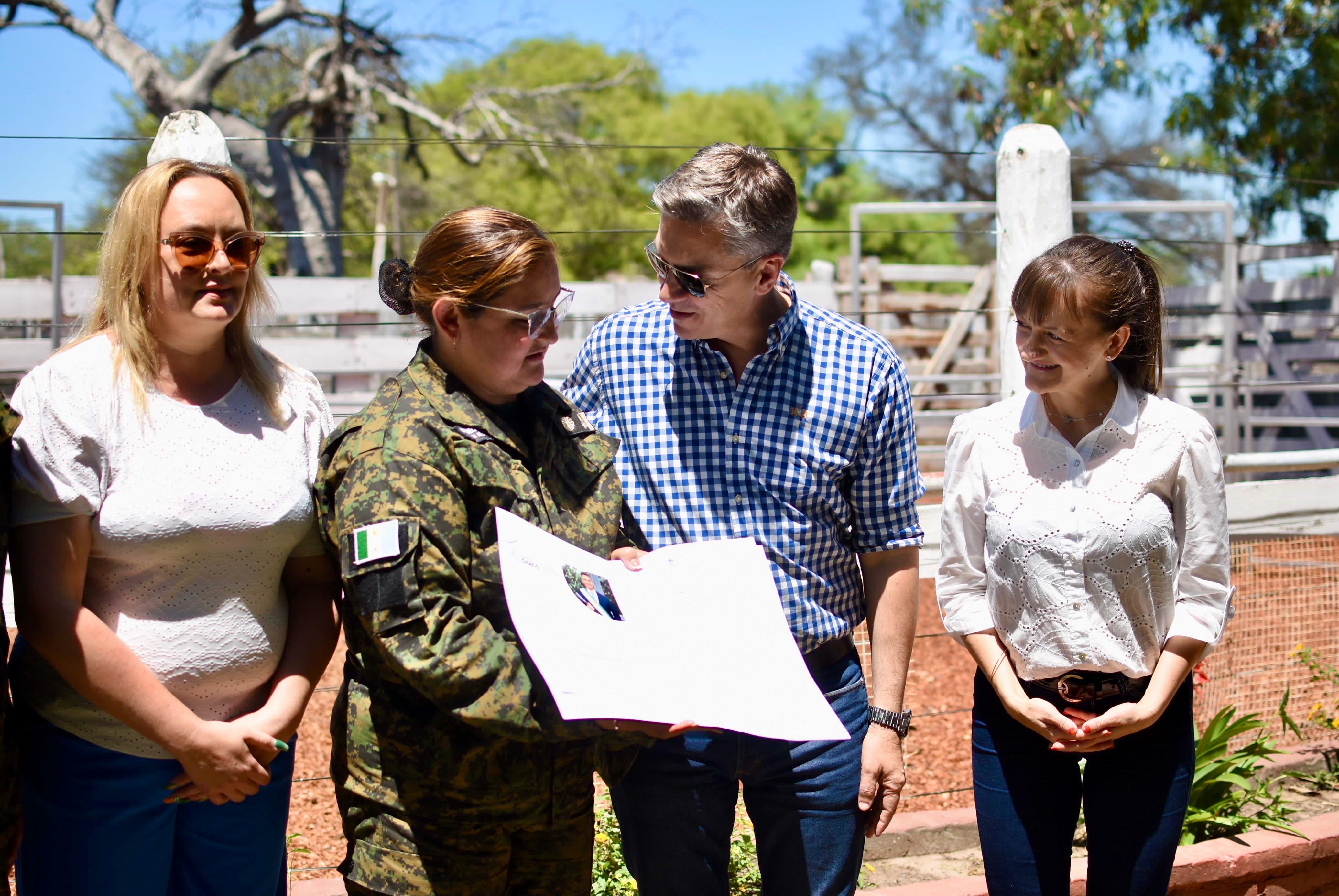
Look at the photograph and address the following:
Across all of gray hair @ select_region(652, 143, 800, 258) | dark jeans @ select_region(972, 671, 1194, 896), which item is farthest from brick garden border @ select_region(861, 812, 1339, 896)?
gray hair @ select_region(652, 143, 800, 258)

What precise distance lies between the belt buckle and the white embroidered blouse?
0.02 m

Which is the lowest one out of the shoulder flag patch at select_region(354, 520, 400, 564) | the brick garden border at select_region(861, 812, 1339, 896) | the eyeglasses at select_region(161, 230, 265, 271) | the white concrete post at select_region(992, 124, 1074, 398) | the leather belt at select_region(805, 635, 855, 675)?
the brick garden border at select_region(861, 812, 1339, 896)

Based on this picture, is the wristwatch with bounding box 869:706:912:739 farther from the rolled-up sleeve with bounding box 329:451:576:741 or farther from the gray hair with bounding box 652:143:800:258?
the gray hair with bounding box 652:143:800:258

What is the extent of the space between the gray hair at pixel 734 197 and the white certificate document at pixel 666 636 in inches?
23.8

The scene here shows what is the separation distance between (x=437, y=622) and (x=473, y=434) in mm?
345

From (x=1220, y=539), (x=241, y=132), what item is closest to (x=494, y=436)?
(x=1220, y=539)

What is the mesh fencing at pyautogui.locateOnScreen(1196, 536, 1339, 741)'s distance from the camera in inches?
188

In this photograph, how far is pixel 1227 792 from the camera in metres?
3.90

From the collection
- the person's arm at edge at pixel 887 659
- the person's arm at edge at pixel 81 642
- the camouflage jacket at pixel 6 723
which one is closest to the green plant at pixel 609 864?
the person's arm at edge at pixel 887 659

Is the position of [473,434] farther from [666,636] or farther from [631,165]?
[631,165]

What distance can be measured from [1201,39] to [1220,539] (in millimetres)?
10469

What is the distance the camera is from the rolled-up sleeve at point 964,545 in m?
2.57

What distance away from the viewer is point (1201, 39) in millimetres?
11141

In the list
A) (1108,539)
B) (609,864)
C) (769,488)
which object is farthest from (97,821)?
(1108,539)
